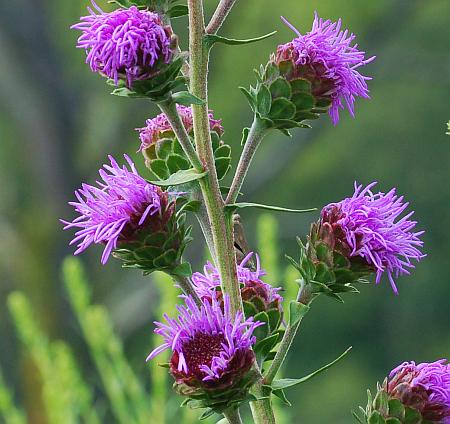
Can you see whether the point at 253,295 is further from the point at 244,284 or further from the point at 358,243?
the point at 358,243

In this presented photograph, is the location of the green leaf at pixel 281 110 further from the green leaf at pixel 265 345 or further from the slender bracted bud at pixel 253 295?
the green leaf at pixel 265 345

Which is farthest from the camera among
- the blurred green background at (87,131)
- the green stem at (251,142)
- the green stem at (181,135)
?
the blurred green background at (87,131)

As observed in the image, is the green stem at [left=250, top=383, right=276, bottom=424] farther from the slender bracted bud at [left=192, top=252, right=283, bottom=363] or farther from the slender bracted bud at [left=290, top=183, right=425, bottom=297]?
the slender bracted bud at [left=290, top=183, right=425, bottom=297]

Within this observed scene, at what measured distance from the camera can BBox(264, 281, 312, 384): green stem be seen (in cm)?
157

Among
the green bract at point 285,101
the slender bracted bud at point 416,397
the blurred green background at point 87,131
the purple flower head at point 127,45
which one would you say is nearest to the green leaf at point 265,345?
the slender bracted bud at point 416,397

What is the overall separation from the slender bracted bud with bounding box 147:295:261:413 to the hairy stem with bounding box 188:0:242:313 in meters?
0.08

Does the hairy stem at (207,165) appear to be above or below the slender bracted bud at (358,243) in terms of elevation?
above

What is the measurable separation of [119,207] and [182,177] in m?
0.13

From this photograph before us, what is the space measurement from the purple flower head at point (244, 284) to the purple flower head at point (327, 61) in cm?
30

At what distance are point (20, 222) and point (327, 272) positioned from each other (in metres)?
9.57

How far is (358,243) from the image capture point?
168 centimetres

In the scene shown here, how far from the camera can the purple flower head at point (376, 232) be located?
65.1 inches

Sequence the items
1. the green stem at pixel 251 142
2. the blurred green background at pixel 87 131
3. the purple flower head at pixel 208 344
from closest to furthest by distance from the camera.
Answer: the purple flower head at pixel 208 344 → the green stem at pixel 251 142 → the blurred green background at pixel 87 131

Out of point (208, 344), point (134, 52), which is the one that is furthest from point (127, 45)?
point (208, 344)
